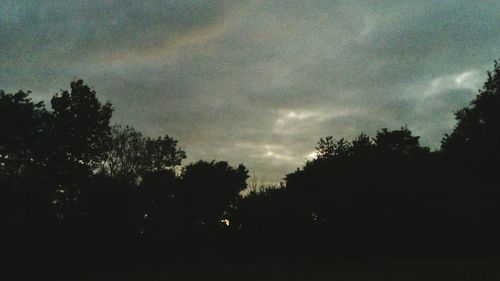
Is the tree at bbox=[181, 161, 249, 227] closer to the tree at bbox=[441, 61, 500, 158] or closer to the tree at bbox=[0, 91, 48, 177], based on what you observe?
the tree at bbox=[0, 91, 48, 177]

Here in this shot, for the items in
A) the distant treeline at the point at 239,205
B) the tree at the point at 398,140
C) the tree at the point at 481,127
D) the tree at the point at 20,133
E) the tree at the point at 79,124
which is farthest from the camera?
the tree at the point at 398,140

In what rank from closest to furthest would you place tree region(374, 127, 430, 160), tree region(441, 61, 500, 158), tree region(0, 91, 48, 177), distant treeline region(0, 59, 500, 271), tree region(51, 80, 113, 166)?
distant treeline region(0, 59, 500, 271) → tree region(441, 61, 500, 158) → tree region(0, 91, 48, 177) → tree region(51, 80, 113, 166) → tree region(374, 127, 430, 160)

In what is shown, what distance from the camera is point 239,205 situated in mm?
45219

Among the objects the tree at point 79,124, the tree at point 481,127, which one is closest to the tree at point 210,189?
the tree at point 79,124

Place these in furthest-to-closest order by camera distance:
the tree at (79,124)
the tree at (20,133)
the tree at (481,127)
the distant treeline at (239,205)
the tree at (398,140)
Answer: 1. the tree at (398,140)
2. the tree at (79,124)
3. the tree at (20,133)
4. the tree at (481,127)
5. the distant treeline at (239,205)

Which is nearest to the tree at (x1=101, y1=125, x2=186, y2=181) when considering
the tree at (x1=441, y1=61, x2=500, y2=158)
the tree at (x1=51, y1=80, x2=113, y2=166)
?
the tree at (x1=51, y1=80, x2=113, y2=166)

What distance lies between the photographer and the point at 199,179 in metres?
61.8

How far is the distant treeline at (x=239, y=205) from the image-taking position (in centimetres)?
3397

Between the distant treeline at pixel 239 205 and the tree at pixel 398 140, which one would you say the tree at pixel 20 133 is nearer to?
the distant treeline at pixel 239 205

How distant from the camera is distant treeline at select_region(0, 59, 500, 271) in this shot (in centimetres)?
3397

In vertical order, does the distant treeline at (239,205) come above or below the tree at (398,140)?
below

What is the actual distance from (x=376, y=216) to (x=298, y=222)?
735 centimetres

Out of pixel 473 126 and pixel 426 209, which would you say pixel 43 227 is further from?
pixel 473 126

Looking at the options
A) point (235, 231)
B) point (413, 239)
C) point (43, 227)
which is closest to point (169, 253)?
point (235, 231)
